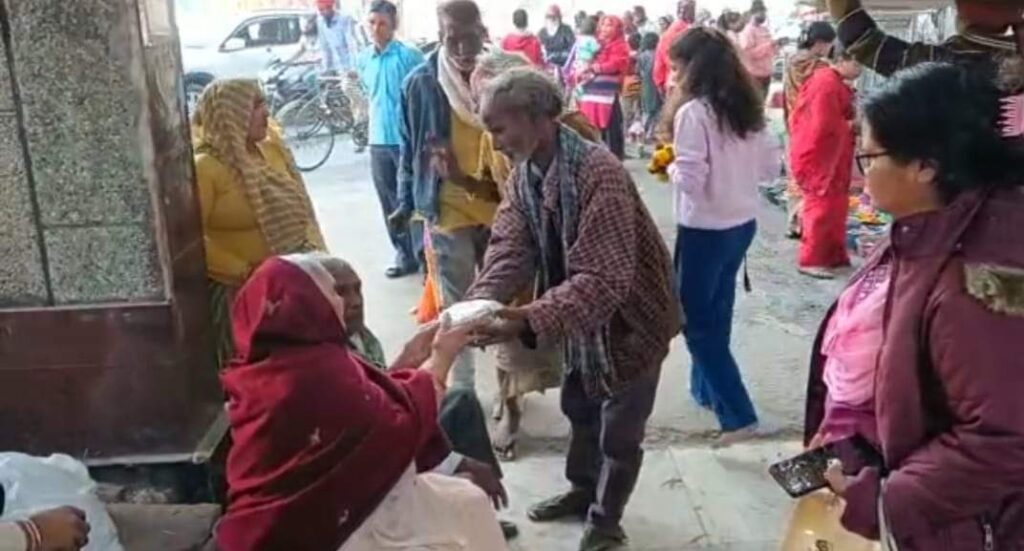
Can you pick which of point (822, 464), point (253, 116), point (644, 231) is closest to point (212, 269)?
point (253, 116)

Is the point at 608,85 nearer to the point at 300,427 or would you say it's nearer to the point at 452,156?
the point at 452,156

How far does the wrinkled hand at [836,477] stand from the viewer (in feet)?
6.05

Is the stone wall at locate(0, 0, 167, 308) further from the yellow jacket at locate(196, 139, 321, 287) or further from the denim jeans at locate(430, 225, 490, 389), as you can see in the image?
the denim jeans at locate(430, 225, 490, 389)

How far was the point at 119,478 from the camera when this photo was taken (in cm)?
270

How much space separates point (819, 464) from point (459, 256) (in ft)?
8.52

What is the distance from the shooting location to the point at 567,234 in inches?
114

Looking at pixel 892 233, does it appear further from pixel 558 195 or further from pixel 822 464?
pixel 558 195

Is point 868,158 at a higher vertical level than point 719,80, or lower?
higher

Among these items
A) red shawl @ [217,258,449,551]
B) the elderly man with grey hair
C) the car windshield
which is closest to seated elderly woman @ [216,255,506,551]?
red shawl @ [217,258,449,551]

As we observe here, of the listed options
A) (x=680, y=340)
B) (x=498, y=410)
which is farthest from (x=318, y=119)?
(x=498, y=410)

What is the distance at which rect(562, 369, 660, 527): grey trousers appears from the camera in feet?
10.2

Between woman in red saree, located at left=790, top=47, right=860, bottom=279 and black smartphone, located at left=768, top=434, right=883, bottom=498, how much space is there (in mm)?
4564

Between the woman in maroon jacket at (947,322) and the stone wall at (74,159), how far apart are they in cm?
167

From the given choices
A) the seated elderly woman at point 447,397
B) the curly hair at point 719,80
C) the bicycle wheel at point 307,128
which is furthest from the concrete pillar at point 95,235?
the bicycle wheel at point 307,128
